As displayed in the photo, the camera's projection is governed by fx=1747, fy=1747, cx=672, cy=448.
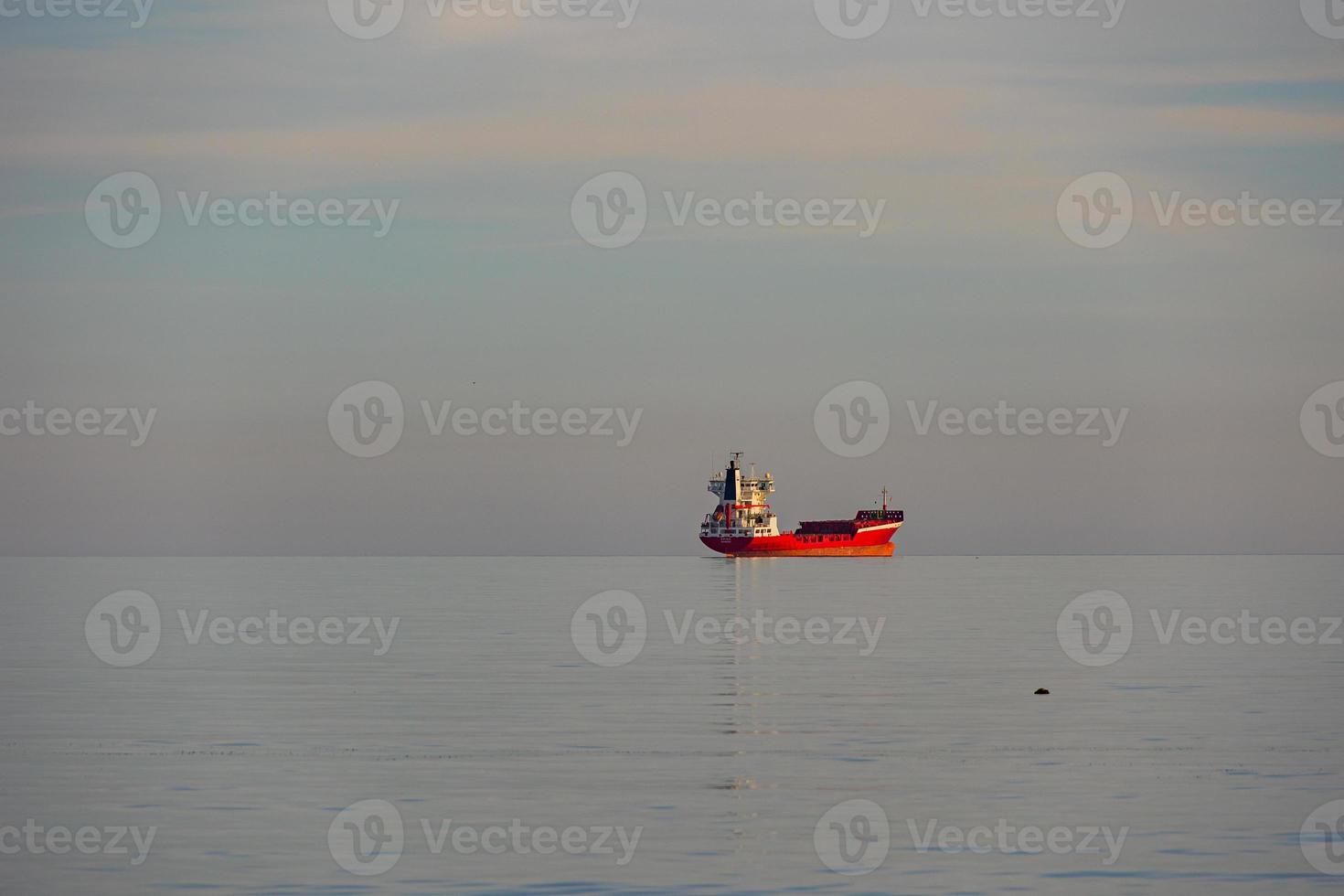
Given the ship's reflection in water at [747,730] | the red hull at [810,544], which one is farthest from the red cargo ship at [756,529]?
the ship's reflection in water at [747,730]

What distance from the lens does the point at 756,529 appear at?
6914 inches

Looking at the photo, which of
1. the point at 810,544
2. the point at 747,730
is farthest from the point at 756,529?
the point at 747,730

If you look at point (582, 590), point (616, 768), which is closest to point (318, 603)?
point (582, 590)

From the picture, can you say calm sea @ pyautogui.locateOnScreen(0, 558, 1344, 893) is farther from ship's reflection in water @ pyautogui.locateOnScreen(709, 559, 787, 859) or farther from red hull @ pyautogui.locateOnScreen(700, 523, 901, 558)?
red hull @ pyautogui.locateOnScreen(700, 523, 901, 558)

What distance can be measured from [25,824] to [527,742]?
10.1 meters

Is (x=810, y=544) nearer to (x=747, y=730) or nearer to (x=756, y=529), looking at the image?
(x=756, y=529)

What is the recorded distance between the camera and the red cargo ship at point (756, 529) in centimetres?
17438

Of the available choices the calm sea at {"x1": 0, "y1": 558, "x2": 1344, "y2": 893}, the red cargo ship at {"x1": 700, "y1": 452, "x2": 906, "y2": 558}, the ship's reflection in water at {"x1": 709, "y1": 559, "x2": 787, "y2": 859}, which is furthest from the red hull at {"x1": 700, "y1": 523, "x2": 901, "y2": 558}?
the calm sea at {"x1": 0, "y1": 558, "x2": 1344, "y2": 893}

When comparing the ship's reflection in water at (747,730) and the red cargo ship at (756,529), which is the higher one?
the red cargo ship at (756,529)

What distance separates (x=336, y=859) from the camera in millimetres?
22141

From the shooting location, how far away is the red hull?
176m

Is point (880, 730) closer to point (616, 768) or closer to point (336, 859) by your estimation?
point (616, 768)

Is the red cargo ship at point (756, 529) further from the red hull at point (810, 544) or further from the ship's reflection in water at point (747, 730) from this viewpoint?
the ship's reflection in water at point (747, 730)

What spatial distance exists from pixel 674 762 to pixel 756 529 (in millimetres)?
146023
